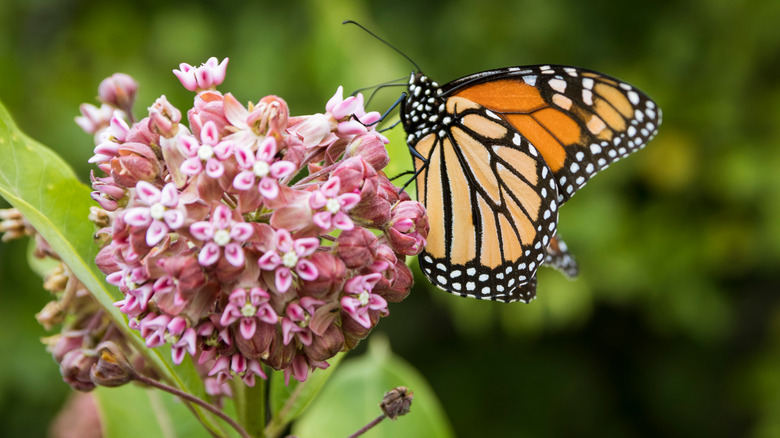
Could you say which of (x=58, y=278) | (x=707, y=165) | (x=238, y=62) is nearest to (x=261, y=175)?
(x=58, y=278)

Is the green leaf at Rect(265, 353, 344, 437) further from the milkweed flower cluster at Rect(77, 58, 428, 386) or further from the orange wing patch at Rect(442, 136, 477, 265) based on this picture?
Result: the orange wing patch at Rect(442, 136, 477, 265)

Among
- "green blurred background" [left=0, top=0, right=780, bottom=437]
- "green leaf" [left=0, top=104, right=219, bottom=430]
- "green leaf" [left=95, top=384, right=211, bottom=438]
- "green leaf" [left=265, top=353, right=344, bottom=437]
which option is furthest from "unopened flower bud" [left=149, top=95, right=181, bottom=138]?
"green blurred background" [left=0, top=0, right=780, bottom=437]

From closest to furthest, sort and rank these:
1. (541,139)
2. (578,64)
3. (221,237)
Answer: (221,237)
(541,139)
(578,64)

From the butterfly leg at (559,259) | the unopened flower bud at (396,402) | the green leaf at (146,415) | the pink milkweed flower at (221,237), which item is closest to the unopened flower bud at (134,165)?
the pink milkweed flower at (221,237)

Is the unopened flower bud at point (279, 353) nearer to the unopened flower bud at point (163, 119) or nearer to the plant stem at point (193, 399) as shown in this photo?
the plant stem at point (193, 399)

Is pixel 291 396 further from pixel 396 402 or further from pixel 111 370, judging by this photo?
pixel 111 370

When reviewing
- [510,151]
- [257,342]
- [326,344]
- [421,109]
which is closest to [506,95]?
[510,151]
